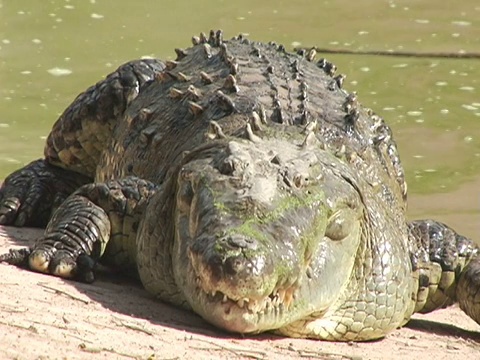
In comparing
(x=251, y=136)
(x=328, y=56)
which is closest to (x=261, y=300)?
(x=251, y=136)

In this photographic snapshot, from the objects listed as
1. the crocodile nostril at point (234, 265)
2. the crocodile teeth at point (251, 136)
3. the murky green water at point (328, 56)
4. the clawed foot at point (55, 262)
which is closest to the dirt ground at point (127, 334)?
the clawed foot at point (55, 262)

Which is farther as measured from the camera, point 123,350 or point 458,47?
point 458,47

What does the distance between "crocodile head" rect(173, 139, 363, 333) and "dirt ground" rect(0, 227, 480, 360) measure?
0.13 meters

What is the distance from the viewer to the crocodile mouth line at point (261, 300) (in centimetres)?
445

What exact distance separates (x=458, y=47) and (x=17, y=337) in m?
10.0

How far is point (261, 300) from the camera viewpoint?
4.45 metres

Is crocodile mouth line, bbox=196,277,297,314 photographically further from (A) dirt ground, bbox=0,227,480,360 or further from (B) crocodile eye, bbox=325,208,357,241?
(B) crocodile eye, bbox=325,208,357,241

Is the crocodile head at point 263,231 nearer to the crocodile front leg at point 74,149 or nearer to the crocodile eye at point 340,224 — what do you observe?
the crocodile eye at point 340,224

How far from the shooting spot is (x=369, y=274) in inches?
219

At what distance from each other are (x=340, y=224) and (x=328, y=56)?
7.90 metres

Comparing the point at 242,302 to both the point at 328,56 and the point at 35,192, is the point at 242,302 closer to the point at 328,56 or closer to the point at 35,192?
the point at 35,192

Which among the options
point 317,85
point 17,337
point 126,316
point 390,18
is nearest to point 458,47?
point 390,18

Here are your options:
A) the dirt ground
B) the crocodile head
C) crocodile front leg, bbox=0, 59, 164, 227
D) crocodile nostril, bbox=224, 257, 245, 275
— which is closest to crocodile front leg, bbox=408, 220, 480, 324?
the dirt ground

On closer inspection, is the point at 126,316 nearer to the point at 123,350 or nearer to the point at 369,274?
the point at 123,350
